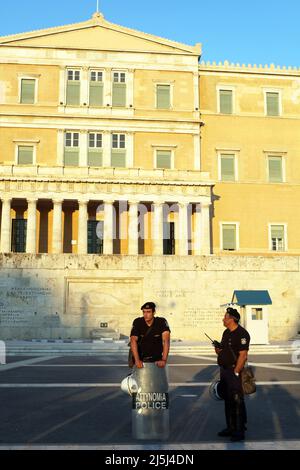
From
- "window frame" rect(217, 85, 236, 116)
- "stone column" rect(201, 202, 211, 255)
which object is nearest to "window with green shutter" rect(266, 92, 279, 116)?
"window frame" rect(217, 85, 236, 116)

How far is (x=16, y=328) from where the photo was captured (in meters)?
28.0

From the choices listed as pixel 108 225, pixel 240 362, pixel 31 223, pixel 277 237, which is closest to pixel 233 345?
pixel 240 362

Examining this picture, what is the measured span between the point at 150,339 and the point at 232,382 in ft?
4.56

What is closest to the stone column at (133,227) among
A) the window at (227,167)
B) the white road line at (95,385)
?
the window at (227,167)

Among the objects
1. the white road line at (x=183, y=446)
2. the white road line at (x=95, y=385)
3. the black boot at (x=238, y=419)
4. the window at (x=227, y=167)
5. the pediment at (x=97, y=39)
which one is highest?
the pediment at (x=97, y=39)

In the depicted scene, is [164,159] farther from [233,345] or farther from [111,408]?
[233,345]

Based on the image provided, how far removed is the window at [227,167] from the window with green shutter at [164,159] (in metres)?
4.48

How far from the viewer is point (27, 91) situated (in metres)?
44.9

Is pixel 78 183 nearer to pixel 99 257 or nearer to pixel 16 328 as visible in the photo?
pixel 99 257

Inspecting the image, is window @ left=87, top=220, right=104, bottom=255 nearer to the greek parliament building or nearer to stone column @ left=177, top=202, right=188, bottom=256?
the greek parliament building

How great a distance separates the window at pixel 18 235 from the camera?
41.1 meters

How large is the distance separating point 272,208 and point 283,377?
1270 inches

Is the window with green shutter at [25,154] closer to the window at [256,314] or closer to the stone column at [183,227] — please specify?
the stone column at [183,227]
